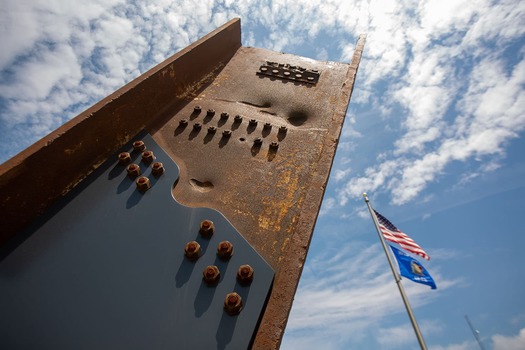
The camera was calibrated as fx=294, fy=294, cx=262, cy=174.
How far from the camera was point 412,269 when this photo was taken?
24.2 ft

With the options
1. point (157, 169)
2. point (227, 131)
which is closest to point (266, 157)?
point (227, 131)

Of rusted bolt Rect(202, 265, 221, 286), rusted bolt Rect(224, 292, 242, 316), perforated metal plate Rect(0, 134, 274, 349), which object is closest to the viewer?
perforated metal plate Rect(0, 134, 274, 349)

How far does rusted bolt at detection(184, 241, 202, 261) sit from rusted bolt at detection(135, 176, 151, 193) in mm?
783

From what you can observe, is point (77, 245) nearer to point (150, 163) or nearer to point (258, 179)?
point (150, 163)

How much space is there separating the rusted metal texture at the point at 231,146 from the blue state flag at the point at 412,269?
503 centimetres

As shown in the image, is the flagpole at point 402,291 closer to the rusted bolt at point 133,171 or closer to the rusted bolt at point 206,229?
the rusted bolt at point 206,229

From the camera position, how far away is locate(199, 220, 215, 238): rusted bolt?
2.35 m

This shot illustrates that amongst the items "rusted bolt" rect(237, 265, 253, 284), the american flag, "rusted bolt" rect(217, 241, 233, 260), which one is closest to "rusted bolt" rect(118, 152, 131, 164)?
"rusted bolt" rect(217, 241, 233, 260)

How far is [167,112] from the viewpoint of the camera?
386cm

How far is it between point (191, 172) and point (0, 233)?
1566 mm

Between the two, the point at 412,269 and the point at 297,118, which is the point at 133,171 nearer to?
the point at 297,118

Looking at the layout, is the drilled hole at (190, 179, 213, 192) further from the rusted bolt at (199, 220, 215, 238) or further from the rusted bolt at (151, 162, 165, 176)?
the rusted bolt at (199, 220, 215, 238)

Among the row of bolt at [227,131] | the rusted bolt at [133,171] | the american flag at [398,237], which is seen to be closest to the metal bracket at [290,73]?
the row of bolt at [227,131]

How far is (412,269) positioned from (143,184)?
23.4 feet
